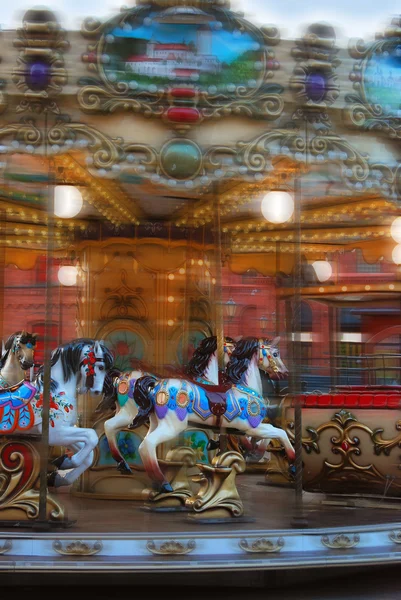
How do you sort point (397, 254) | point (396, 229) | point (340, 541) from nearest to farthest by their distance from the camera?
point (340, 541) → point (396, 229) → point (397, 254)

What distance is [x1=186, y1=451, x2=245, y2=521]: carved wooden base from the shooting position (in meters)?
5.69

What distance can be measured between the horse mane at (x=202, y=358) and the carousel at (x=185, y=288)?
0.02m

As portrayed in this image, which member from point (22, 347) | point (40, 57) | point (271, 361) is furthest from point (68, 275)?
point (40, 57)

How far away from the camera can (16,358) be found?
6.18 m

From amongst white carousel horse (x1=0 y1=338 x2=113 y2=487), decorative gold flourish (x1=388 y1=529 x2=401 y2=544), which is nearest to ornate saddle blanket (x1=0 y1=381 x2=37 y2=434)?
white carousel horse (x1=0 y1=338 x2=113 y2=487)

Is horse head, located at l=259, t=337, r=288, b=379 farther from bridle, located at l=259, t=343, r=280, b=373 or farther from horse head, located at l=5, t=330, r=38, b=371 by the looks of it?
horse head, located at l=5, t=330, r=38, b=371

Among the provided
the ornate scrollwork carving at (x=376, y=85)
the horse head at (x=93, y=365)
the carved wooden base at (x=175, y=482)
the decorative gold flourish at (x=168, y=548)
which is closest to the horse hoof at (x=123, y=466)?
the carved wooden base at (x=175, y=482)

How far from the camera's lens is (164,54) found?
16.8 feet

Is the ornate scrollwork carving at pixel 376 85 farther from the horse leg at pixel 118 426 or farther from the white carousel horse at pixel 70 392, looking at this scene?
the horse leg at pixel 118 426

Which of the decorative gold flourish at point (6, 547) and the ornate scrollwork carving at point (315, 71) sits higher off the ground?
the ornate scrollwork carving at point (315, 71)

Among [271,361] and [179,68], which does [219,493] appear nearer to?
[271,361]

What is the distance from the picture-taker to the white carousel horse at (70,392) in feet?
19.0

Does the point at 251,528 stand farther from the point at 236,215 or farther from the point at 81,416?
the point at 236,215

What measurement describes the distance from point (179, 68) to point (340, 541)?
2.97m
